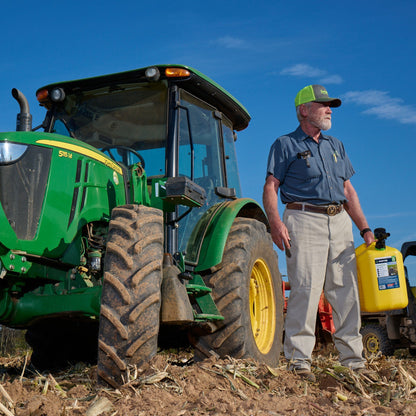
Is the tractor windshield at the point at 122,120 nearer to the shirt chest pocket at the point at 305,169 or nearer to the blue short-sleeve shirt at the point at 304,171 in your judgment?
the blue short-sleeve shirt at the point at 304,171

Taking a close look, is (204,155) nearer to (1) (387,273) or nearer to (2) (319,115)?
(2) (319,115)

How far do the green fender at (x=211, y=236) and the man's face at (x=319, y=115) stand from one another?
1.00m

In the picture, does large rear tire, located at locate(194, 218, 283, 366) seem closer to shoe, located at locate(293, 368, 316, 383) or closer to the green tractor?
the green tractor

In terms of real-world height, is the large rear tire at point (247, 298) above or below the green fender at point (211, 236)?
below

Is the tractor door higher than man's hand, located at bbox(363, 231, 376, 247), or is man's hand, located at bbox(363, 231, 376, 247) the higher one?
the tractor door

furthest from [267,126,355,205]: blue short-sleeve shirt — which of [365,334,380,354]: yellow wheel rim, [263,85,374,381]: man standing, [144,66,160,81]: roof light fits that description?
[365,334,380,354]: yellow wheel rim

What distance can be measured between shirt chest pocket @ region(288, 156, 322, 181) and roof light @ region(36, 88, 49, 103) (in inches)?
93.8

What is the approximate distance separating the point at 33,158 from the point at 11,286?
91 cm

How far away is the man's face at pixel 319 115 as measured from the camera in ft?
14.9

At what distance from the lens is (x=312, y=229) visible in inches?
173

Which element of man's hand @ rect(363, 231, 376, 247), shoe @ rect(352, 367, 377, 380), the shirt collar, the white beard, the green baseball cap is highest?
the green baseball cap

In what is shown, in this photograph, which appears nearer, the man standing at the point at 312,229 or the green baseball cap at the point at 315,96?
the man standing at the point at 312,229

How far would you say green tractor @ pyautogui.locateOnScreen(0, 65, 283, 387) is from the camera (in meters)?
3.62

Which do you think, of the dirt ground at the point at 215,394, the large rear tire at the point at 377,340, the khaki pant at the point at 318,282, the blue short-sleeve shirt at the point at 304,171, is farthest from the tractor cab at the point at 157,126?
the large rear tire at the point at 377,340
